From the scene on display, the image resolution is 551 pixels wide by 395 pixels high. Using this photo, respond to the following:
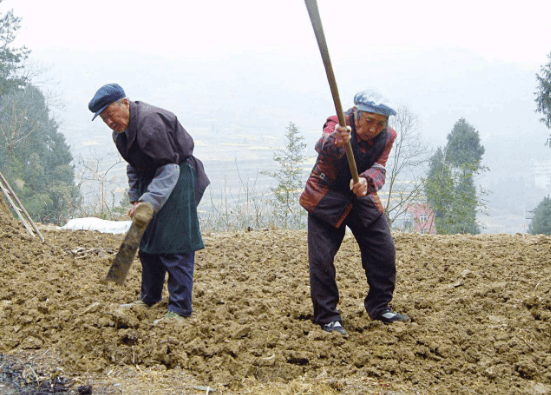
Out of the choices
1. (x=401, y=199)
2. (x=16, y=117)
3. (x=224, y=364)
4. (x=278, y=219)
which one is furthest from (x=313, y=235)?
(x=16, y=117)

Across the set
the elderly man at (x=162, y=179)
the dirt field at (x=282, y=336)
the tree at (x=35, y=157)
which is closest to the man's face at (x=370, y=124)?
the elderly man at (x=162, y=179)

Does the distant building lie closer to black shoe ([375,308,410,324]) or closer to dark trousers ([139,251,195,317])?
black shoe ([375,308,410,324])

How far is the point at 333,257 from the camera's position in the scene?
3414 mm

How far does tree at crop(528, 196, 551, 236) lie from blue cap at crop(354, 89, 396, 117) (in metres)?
17.2

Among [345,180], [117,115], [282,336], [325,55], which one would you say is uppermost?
[325,55]

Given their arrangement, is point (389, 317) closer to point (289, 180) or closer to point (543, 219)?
point (289, 180)

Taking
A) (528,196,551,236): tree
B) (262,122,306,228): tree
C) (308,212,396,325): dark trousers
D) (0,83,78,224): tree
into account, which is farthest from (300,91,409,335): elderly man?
(0,83,78,224): tree

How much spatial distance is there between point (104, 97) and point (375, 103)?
154 cm

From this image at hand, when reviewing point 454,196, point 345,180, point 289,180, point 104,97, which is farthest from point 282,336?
point 454,196

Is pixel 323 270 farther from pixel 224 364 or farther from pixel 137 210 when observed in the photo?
pixel 137 210

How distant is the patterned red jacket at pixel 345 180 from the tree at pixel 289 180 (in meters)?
9.21

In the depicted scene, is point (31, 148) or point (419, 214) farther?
point (31, 148)

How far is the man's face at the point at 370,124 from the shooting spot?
10.3 ft

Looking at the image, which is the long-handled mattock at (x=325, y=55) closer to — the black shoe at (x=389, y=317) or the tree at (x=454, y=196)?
the black shoe at (x=389, y=317)
